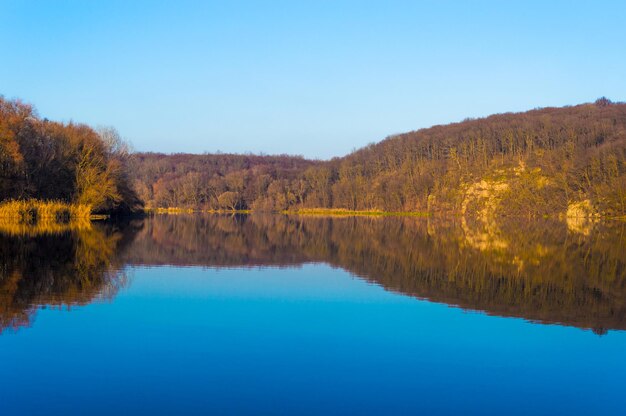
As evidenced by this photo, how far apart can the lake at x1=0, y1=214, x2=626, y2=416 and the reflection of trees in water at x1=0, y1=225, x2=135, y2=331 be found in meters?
0.08

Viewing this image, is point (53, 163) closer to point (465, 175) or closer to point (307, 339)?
point (307, 339)

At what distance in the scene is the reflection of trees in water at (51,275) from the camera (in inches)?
571

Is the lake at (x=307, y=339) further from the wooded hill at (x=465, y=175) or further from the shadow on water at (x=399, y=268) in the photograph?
the wooded hill at (x=465, y=175)

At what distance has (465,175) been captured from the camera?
13925cm

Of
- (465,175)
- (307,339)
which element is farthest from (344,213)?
(307,339)

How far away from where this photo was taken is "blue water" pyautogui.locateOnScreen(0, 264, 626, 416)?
332 inches

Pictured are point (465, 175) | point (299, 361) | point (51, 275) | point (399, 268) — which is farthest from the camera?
point (465, 175)

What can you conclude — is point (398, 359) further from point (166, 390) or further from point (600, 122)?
point (600, 122)

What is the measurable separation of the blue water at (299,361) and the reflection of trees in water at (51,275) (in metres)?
0.77

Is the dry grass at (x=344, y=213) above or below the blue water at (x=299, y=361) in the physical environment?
above

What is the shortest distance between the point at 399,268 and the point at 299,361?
14.3 m

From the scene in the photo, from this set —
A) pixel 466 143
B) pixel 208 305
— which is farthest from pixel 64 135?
pixel 466 143

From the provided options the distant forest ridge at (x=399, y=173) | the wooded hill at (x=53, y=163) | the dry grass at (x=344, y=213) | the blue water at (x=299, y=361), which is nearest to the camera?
the blue water at (x=299, y=361)

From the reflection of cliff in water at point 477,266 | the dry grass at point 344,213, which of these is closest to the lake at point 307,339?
the reflection of cliff in water at point 477,266
